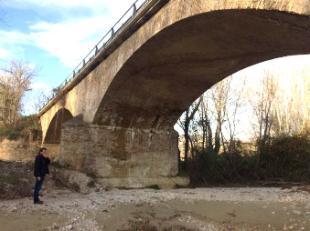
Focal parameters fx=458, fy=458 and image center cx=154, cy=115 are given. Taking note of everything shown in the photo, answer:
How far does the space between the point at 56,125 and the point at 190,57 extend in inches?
759

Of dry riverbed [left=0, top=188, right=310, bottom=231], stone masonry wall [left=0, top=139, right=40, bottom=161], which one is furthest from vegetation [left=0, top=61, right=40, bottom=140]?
dry riverbed [left=0, top=188, right=310, bottom=231]

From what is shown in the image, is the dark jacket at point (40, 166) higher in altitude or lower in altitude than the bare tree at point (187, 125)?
lower

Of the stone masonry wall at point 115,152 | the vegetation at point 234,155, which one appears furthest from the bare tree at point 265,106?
the stone masonry wall at point 115,152

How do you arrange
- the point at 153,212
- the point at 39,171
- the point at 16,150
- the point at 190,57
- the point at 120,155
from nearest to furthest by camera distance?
1. the point at 39,171
2. the point at 153,212
3. the point at 190,57
4. the point at 120,155
5. the point at 16,150

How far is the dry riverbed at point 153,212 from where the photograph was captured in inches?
451

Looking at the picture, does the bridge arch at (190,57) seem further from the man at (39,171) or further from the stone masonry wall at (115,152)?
the man at (39,171)

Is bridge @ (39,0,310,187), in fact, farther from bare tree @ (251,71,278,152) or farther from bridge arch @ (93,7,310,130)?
bare tree @ (251,71,278,152)

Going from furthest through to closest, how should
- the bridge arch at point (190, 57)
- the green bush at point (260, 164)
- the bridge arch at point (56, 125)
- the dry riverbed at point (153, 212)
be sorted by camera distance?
1. the bridge arch at point (56, 125)
2. the green bush at point (260, 164)
3. the dry riverbed at point (153, 212)
4. the bridge arch at point (190, 57)

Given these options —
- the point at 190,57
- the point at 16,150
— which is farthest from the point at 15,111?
the point at 190,57

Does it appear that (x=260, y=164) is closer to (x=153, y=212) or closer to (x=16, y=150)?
(x=153, y=212)

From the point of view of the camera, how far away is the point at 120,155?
2044 cm

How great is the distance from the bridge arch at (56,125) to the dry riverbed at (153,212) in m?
13.2

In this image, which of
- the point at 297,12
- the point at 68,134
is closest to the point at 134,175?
the point at 68,134

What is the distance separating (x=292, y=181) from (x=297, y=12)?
17.6 meters
